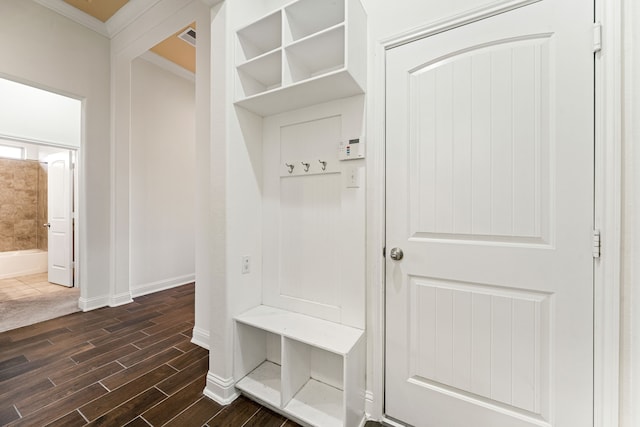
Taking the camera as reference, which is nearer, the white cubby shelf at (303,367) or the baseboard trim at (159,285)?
the white cubby shelf at (303,367)

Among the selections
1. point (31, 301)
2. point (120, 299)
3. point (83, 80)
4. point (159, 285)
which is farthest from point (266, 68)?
point (31, 301)

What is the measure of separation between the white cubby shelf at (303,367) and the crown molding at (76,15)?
3.67m

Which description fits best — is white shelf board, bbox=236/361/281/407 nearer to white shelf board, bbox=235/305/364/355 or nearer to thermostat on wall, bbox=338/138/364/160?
white shelf board, bbox=235/305/364/355

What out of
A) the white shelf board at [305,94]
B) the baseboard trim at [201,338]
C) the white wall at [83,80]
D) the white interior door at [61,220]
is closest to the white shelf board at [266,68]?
the white shelf board at [305,94]

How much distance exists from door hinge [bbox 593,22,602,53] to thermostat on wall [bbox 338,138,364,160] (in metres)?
1.01

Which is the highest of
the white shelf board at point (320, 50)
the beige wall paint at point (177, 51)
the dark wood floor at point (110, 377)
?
the beige wall paint at point (177, 51)

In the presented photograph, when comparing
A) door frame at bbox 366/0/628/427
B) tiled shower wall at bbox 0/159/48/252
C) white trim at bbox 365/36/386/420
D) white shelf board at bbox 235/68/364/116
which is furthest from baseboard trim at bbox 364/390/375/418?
tiled shower wall at bbox 0/159/48/252

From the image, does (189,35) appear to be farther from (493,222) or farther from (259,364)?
(493,222)

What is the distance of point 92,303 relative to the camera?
3.04m

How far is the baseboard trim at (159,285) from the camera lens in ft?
11.7

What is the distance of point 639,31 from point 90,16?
176 inches

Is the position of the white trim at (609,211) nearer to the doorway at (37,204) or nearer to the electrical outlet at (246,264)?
the electrical outlet at (246,264)

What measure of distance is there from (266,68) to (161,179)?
301 cm

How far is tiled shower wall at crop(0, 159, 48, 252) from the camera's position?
4.73 meters
